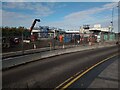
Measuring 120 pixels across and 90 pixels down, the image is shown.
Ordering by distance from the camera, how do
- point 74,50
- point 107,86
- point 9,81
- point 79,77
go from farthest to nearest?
point 74,50 < point 79,77 < point 9,81 < point 107,86

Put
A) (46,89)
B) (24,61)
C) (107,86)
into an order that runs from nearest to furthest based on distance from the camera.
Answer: (46,89), (107,86), (24,61)

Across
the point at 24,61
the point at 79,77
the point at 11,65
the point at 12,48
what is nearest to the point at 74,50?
the point at 12,48

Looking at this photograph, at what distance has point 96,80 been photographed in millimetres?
9555

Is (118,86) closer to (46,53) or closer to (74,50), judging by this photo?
(46,53)

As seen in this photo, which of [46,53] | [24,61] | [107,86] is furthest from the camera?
[46,53]

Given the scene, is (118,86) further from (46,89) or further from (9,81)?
(9,81)

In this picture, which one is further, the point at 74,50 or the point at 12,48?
the point at 74,50

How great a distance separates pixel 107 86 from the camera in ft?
27.7

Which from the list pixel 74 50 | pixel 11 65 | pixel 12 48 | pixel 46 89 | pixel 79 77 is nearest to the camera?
pixel 46 89

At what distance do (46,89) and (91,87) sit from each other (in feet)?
5.70

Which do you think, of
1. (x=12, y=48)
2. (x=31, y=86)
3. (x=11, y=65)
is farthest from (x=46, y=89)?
(x=12, y=48)

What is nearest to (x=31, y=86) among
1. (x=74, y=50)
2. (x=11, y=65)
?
(x=11, y=65)

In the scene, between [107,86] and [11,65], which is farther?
[11,65]

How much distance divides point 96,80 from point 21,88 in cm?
343
